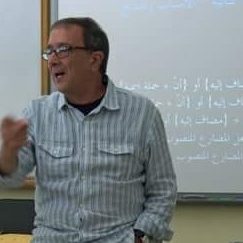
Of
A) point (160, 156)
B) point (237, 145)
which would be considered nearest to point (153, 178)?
point (160, 156)

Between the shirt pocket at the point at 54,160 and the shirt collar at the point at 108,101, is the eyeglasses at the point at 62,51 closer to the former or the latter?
the shirt collar at the point at 108,101

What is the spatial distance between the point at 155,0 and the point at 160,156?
4.33ft

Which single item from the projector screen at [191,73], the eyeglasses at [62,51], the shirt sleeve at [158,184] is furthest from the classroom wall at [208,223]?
the eyeglasses at [62,51]

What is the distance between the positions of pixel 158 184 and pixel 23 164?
19.5 inches

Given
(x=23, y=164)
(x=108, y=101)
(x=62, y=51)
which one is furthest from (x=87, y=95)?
(x=23, y=164)

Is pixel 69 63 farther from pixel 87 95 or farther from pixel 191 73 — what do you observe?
pixel 191 73

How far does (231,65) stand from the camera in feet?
10.3

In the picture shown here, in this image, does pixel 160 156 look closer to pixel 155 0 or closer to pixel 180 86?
pixel 180 86

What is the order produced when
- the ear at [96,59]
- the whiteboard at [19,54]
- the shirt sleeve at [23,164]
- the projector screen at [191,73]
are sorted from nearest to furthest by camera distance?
the shirt sleeve at [23,164] < the ear at [96,59] < the projector screen at [191,73] < the whiteboard at [19,54]

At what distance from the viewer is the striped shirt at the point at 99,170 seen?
79.9 inches

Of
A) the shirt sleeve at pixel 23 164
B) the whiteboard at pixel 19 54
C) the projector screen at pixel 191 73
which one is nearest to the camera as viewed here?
the shirt sleeve at pixel 23 164

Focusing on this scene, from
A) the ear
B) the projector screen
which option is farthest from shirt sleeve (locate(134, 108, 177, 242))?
the projector screen

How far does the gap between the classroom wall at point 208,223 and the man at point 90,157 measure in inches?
42.3

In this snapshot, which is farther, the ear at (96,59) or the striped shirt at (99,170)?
the ear at (96,59)
